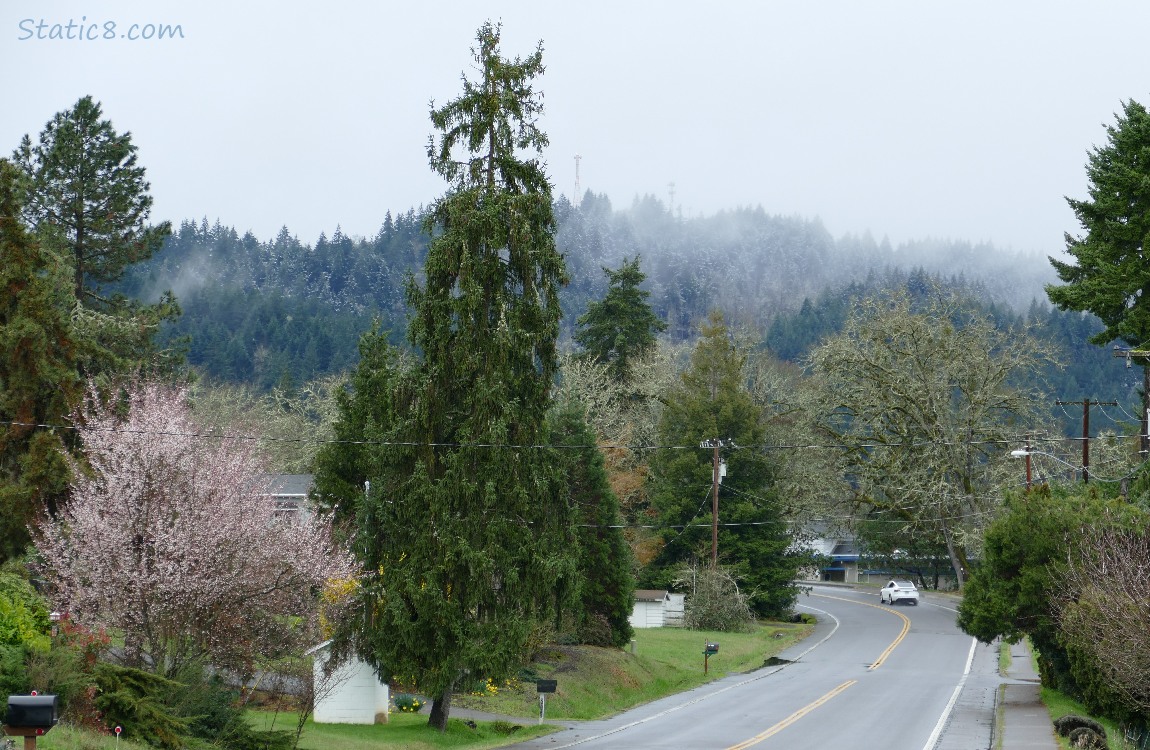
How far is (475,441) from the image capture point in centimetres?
2655

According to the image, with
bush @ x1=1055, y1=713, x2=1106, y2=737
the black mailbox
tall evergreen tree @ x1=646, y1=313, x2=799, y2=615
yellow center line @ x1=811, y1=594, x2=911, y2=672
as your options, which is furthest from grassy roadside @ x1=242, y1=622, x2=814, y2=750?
bush @ x1=1055, y1=713, x2=1106, y2=737

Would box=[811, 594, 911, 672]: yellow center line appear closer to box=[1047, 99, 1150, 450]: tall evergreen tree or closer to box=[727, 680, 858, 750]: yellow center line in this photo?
box=[727, 680, 858, 750]: yellow center line

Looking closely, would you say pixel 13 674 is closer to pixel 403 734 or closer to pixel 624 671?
pixel 403 734

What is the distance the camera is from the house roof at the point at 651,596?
5653cm

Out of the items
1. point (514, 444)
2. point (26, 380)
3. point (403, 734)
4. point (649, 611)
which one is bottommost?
point (403, 734)

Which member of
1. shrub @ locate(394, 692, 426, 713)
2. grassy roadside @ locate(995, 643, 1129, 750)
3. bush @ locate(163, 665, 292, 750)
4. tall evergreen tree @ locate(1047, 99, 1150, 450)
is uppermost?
tall evergreen tree @ locate(1047, 99, 1150, 450)

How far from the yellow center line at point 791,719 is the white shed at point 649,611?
16826 mm

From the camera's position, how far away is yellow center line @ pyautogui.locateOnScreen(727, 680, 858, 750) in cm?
2678

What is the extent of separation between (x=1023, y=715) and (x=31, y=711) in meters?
23.9

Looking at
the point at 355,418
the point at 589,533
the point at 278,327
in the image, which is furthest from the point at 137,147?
the point at 278,327

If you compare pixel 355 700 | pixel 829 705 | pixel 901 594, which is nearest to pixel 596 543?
pixel 829 705

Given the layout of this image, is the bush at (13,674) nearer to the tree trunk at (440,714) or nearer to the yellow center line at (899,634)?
A: the tree trunk at (440,714)

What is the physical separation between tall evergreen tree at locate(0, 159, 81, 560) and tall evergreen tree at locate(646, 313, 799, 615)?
33.3 m

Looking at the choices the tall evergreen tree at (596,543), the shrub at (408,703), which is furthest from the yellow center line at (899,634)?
the shrub at (408,703)
